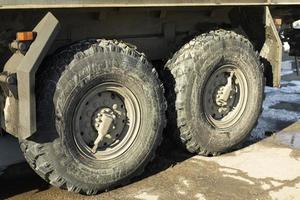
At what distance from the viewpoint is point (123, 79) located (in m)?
4.30

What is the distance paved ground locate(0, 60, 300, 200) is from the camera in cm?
437

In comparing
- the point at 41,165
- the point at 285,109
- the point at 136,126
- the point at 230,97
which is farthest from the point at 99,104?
the point at 285,109

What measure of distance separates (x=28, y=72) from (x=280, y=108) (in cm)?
503

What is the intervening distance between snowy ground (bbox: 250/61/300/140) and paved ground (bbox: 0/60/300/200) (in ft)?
1.69

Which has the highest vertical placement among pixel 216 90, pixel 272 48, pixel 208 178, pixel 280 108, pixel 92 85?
pixel 272 48

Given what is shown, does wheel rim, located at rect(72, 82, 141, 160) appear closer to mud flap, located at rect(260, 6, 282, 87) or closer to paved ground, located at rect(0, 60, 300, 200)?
paved ground, located at rect(0, 60, 300, 200)

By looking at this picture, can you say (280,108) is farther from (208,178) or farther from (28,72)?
(28,72)

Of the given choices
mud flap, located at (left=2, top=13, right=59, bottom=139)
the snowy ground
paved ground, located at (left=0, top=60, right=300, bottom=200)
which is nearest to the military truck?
mud flap, located at (left=2, top=13, right=59, bottom=139)

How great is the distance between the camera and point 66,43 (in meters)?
4.36

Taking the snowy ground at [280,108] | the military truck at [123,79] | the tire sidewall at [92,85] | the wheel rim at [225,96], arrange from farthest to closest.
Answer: the snowy ground at [280,108]
the wheel rim at [225,96]
the tire sidewall at [92,85]
the military truck at [123,79]

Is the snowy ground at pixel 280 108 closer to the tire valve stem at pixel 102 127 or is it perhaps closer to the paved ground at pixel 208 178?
the paved ground at pixel 208 178

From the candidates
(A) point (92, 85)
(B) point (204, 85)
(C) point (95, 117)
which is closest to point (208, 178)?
(B) point (204, 85)

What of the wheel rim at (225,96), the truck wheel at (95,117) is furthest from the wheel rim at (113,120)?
the wheel rim at (225,96)

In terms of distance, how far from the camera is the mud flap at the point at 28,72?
370cm
